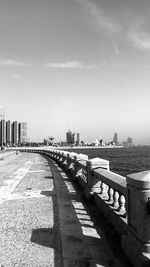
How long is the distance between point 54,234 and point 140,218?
2485 mm

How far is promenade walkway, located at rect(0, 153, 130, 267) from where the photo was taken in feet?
15.1

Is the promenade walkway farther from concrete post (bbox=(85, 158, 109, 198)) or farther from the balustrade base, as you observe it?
concrete post (bbox=(85, 158, 109, 198))

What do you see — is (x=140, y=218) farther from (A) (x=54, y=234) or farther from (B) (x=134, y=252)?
(A) (x=54, y=234)

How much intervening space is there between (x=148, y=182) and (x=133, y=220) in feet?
2.61

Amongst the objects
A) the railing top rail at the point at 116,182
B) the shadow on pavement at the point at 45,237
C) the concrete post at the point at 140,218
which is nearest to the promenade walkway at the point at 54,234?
the shadow on pavement at the point at 45,237

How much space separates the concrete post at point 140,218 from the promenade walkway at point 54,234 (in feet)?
1.52

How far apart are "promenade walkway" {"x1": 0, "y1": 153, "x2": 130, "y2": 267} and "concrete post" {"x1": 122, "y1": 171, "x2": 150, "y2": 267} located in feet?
1.52

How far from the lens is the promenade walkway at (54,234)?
462 centimetres

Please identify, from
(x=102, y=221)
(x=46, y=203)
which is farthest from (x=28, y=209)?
(x=102, y=221)

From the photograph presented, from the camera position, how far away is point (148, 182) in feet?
12.5

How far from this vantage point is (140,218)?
3982mm

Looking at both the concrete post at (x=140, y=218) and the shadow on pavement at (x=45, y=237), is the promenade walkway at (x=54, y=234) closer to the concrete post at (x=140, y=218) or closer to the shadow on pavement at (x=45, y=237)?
the shadow on pavement at (x=45, y=237)

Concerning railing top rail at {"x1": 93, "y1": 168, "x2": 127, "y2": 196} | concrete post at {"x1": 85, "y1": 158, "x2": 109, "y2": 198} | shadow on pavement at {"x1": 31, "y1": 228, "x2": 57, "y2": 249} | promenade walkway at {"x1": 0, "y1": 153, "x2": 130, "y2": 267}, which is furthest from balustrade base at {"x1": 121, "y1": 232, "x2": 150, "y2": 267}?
concrete post at {"x1": 85, "y1": 158, "x2": 109, "y2": 198}

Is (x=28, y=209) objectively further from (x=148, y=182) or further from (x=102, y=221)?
(x=148, y=182)
